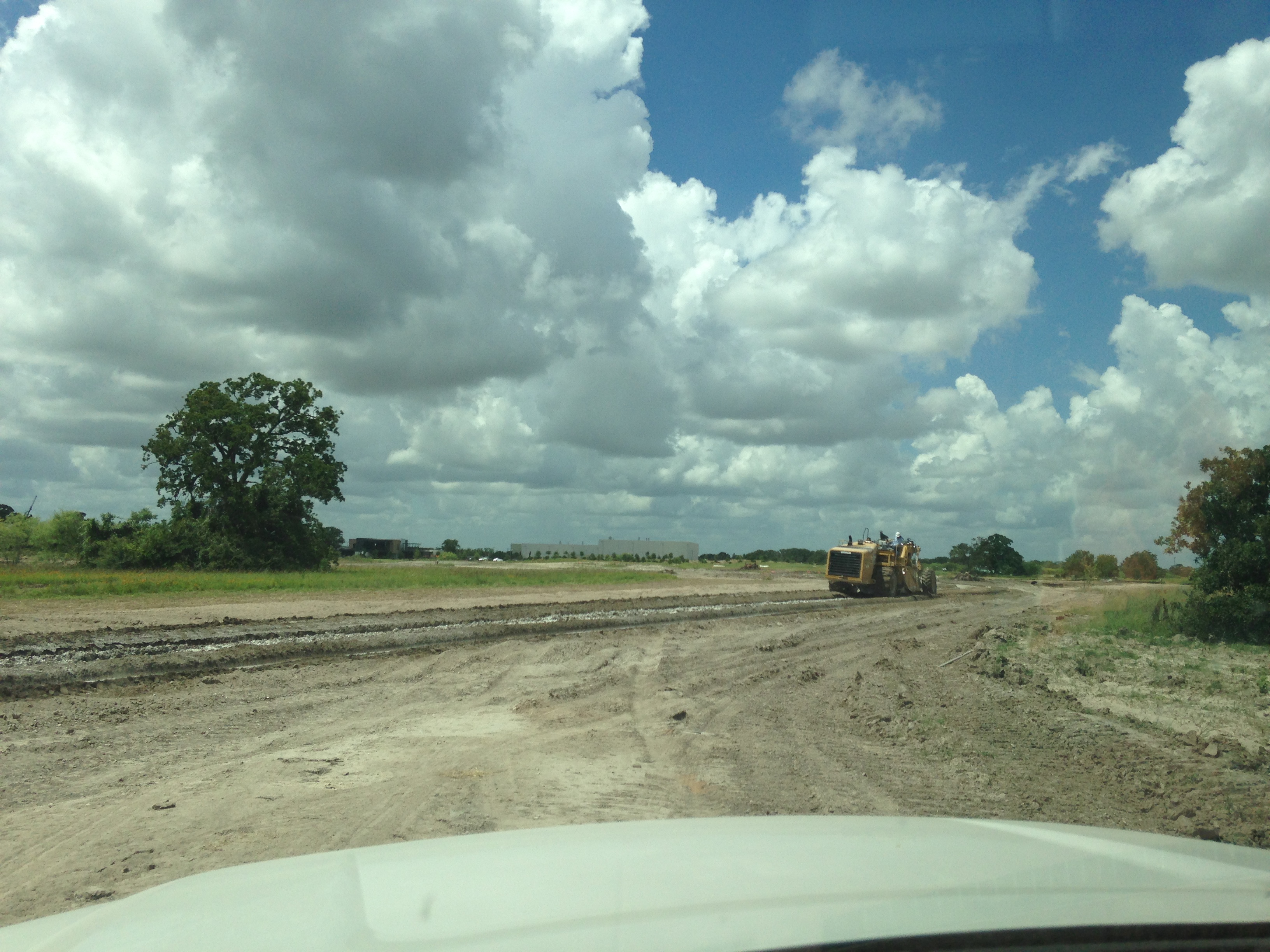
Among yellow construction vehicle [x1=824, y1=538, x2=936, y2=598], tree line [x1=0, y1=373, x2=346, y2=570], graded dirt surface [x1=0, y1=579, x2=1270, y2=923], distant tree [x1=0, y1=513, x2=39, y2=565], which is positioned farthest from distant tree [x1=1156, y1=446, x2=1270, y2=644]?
distant tree [x1=0, y1=513, x2=39, y2=565]

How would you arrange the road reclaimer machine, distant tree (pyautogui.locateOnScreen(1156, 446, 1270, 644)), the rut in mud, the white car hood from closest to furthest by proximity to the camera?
the white car hood < the rut in mud < distant tree (pyautogui.locateOnScreen(1156, 446, 1270, 644)) < the road reclaimer machine

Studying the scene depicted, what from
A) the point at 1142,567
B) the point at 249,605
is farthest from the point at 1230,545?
the point at 249,605

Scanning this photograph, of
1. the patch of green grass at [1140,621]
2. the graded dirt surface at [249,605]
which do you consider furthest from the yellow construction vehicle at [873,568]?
the patch of green grass at [1140,621]

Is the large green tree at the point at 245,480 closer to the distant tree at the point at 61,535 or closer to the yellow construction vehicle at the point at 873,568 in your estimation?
the distant tree at the point at 61,535

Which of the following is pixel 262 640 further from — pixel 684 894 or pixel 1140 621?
pixel 1140 621

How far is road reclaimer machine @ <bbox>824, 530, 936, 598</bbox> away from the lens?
40812 mm

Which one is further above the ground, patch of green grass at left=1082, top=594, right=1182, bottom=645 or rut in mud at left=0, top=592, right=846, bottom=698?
patch of green grass at left=1082, top=594, right=1182, bottom=645

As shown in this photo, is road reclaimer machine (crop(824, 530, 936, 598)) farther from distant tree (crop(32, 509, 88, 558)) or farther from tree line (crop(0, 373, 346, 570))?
distant tree (crop(32, 509, 88, 558))

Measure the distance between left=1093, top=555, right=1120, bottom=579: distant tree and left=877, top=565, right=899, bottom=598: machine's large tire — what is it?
12421 millimetres

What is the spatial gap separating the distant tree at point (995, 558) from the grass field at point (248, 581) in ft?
176

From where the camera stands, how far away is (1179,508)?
2452cm

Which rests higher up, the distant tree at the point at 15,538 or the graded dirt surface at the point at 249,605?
the distant tree at the point at 15,538

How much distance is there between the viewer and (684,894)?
8.25 feet

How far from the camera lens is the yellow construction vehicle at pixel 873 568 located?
4081cm
